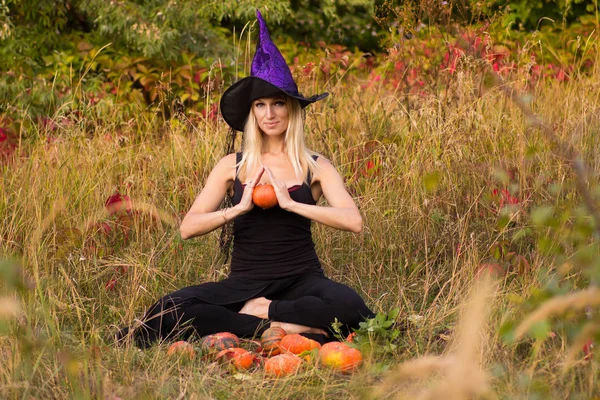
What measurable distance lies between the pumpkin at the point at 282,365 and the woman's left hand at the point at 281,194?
0.70m

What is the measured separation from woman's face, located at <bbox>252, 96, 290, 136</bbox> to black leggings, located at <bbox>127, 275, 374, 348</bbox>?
28.1 inches

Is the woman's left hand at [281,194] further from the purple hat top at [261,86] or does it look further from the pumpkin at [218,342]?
the pumpkin at [218,342]

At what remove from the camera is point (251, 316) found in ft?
12.4

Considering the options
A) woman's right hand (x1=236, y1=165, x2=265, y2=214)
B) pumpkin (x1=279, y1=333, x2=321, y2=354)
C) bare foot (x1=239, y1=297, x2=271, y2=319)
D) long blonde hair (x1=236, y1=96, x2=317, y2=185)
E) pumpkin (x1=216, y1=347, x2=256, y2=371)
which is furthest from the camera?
long blonde hair (x1=236, y1=96, x2=317, y2=185)

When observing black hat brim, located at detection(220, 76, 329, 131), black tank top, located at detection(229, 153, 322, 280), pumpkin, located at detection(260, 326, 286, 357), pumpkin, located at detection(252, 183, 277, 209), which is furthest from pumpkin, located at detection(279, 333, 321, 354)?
black hat brim, located at detection(220, 76, 329, 131)

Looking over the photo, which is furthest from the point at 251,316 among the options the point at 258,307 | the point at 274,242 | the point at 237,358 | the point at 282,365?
the point at 282,365

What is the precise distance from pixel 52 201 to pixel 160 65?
10.8ft

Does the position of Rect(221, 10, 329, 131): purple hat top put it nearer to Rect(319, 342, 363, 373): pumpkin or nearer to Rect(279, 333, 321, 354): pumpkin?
Rect(279, 333, 321, 354): pumpkin

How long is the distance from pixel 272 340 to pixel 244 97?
3.75 feet

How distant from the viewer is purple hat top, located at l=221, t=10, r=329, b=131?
384cm

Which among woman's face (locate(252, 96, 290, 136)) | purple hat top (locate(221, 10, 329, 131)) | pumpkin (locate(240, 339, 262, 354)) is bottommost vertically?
pumpkin (locate(240, 339, 262, 354))

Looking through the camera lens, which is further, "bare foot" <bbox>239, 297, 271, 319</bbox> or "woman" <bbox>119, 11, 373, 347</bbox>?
"bare foot" <bbox>239, 297, 271, 319</bbox>

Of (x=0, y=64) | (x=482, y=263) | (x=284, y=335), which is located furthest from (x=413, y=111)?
(x=0, y=64)

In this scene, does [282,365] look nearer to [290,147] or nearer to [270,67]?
[290,147]
